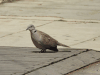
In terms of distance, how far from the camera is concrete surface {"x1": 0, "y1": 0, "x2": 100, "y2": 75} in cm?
550

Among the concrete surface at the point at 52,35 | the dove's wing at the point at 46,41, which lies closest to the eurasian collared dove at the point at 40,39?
the dove's wing at the point at 46,41

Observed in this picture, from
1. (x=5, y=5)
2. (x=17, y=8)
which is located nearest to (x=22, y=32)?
(x=17, y=8)

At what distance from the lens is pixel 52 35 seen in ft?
28.1

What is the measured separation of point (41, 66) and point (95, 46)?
224 cm

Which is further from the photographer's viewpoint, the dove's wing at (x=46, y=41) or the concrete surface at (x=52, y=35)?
the dove's wing at (x=46, y=41)

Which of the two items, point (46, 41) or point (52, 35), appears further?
point (52, 35)

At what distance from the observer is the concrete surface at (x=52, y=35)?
18.1 feet

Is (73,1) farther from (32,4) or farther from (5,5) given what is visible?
(5,5)

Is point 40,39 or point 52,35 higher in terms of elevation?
point 40,39

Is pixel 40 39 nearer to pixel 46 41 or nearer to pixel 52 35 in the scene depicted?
pixel 46 41

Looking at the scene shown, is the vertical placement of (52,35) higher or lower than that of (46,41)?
lower

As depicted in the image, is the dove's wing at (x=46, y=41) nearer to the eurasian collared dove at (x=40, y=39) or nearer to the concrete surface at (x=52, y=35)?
the eurasian collared dove at (x=40, y=39)

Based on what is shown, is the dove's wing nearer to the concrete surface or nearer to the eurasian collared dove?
the eurasian collared dove

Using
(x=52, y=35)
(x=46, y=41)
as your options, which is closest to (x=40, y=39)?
(x=46, y=41)
